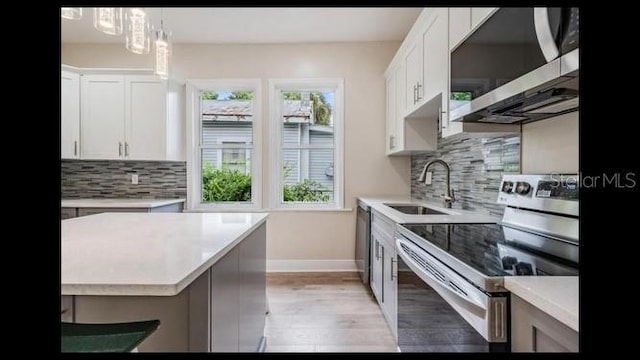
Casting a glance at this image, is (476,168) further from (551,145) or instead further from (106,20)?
(106,20)

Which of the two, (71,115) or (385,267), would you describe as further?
(71,115)

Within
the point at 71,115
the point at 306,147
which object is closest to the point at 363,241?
the point at 306,147

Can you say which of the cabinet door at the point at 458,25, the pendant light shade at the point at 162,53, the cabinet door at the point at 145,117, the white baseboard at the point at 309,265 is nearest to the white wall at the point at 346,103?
the white baseboard at the point at 309,265

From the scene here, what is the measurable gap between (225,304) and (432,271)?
2.52ft

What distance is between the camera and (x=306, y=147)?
4066 mm

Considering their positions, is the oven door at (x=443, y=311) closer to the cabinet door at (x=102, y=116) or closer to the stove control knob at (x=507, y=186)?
the stove control knob at (x=507, y=186)

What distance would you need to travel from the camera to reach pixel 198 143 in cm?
405

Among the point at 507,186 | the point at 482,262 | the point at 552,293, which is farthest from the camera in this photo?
the point at 507,186

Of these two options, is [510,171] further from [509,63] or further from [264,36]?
[264,36]

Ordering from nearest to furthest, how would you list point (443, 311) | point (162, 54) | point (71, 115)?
1. point (443, 311)
2. point (162, 54)
3. point (71, 115)

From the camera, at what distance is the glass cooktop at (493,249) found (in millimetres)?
970

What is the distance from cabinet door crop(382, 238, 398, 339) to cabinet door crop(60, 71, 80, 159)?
330 centimetres
